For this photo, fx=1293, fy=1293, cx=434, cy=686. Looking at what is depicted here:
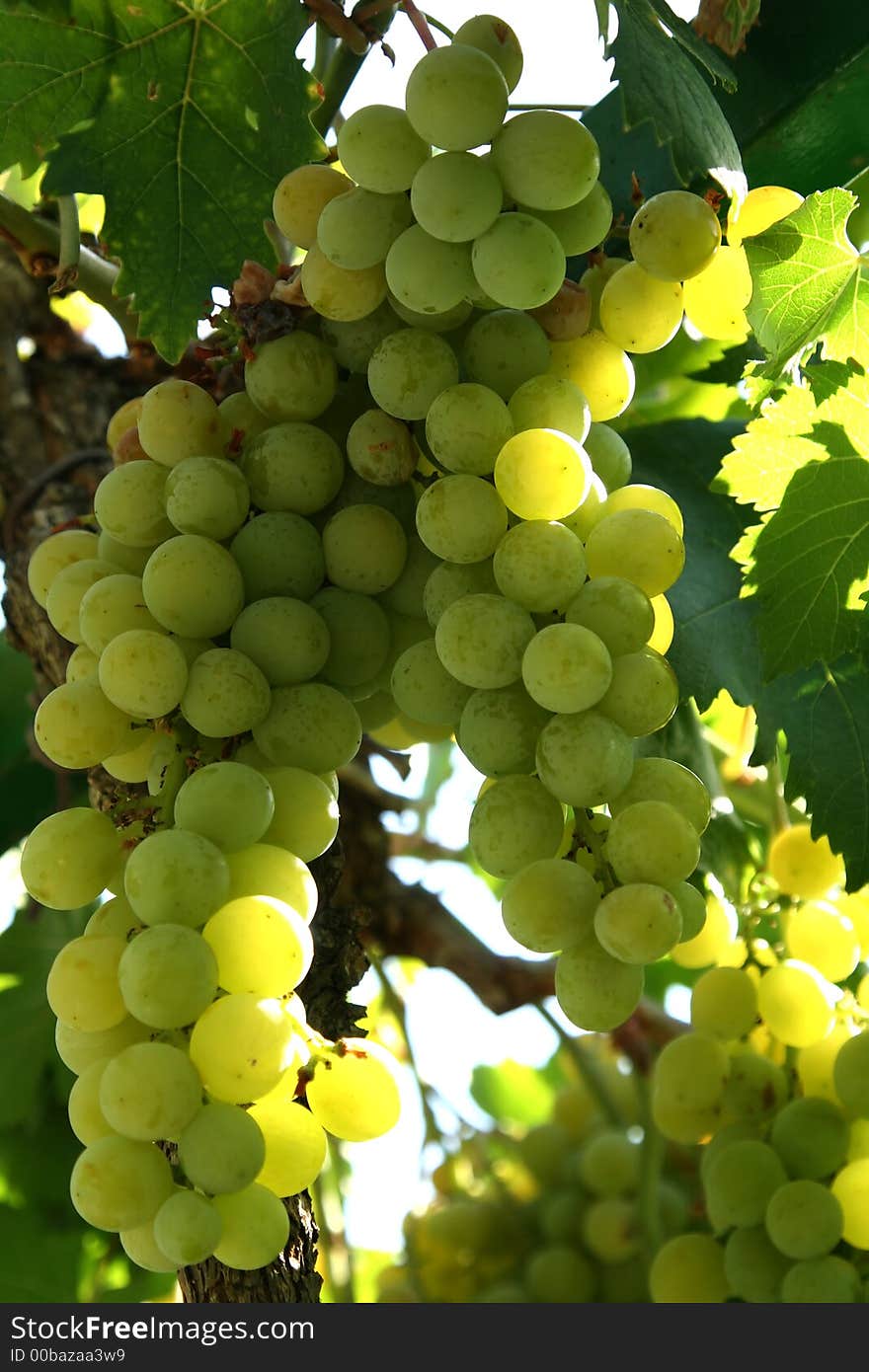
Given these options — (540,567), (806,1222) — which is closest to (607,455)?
(540,567)

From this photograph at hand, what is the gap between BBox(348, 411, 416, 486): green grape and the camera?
0.72 m

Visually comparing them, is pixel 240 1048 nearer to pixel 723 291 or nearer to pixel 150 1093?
pixel 150 1093

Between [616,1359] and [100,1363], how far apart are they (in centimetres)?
30

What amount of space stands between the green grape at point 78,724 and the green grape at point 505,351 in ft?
0.88

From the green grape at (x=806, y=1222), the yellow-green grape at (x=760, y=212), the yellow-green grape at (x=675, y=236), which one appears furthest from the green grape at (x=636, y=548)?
the green grape at (x=806, y=1222)

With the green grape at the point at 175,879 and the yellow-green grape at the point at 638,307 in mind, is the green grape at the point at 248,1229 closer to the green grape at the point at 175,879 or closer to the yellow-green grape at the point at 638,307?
the green grape at the point at 175,879

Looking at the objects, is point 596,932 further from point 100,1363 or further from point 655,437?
point 655,437

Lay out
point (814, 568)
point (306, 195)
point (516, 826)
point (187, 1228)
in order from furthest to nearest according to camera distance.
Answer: point (814, 568), point (306, 195), point (516, 826), point (187, 1228)

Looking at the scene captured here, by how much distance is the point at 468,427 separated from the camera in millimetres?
669

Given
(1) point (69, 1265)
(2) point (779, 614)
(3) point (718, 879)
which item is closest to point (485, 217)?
(2) point (779, 614)

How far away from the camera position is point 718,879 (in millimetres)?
1045

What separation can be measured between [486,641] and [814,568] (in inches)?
12.5

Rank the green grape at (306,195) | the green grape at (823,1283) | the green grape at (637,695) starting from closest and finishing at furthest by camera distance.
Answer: the green grape at (637,695)
the green grape at (306,195)
the green grape at (823,1283)

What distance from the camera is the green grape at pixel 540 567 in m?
0.64
